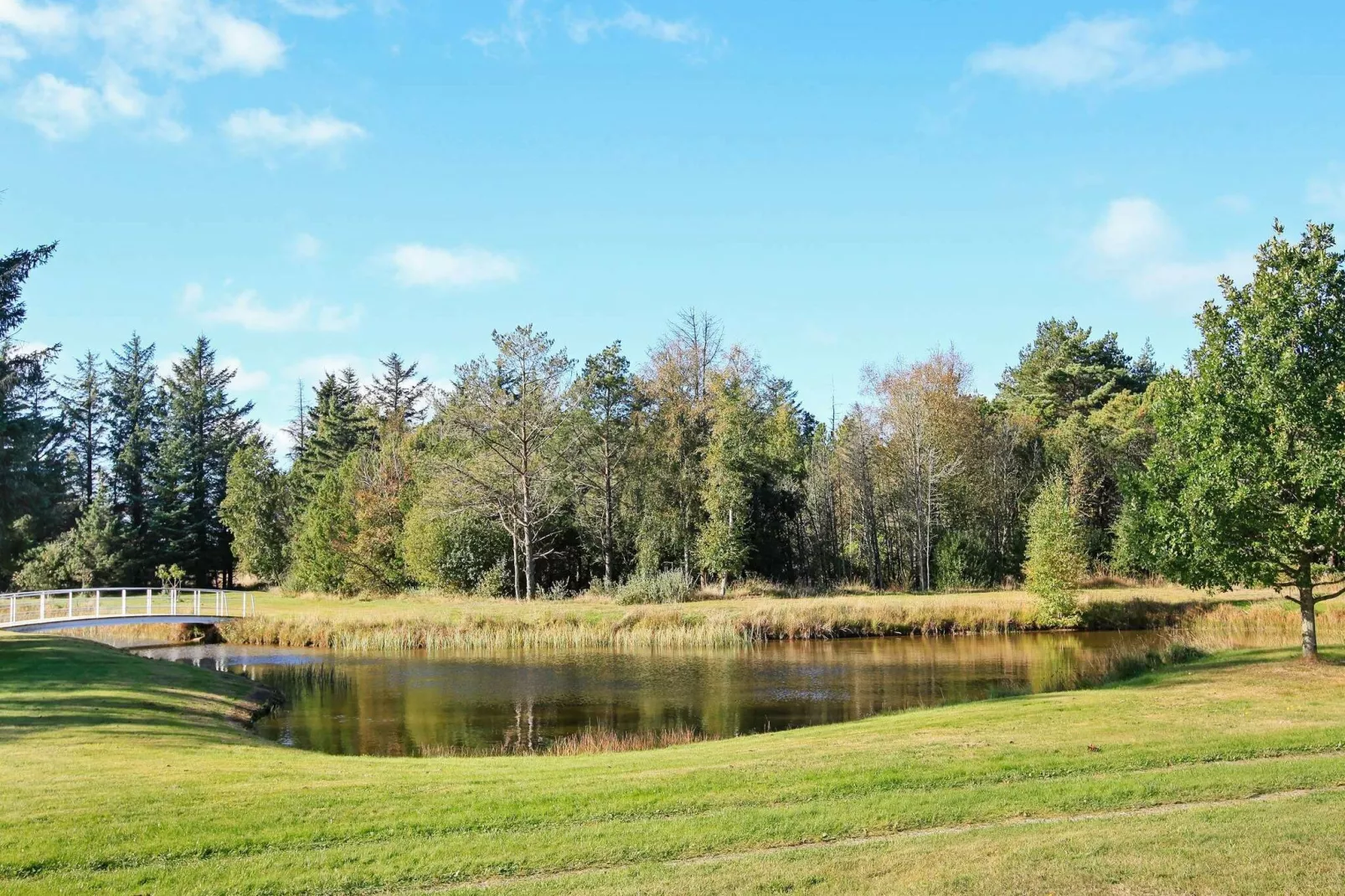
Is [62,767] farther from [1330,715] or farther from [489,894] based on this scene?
[1330,715]

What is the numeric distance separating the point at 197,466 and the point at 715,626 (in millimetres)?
49635

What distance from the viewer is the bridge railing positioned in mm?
35719

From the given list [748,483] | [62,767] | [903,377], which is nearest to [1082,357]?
[903,377]

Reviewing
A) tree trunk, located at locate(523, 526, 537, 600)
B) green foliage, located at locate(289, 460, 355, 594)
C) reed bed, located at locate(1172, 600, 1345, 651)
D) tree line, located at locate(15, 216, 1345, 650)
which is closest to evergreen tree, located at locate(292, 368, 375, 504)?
tree line, located at locate(15, 216, 1345, 650)

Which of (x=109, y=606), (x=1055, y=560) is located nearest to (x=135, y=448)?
(x=109, y=606)

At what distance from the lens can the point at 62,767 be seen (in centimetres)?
1262

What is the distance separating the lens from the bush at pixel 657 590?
1753 inches

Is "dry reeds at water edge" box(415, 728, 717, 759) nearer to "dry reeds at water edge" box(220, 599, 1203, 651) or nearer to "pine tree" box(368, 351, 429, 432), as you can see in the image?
"dry reeds at water edge" box(220, 599, 1203, 651)

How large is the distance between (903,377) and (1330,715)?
4433cm

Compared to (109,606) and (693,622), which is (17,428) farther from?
(693,622)

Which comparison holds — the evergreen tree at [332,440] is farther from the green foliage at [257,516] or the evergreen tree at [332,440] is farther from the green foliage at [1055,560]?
the green foliage at [1055,560]

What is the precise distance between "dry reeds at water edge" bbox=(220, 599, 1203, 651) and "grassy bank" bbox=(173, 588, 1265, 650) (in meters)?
0.03

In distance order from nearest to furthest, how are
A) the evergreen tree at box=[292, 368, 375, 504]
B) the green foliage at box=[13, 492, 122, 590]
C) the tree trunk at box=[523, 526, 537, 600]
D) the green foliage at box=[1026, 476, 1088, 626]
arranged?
the green foliage at box=[1026, 476, 1088, 626]
the tree trunk at box=[523, 526, 537, 600]
the green foliage at box=[13, 492, 122, 590]
the evergreen tree at box=[292, 368, 375, 504]

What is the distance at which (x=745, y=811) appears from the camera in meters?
10.2
